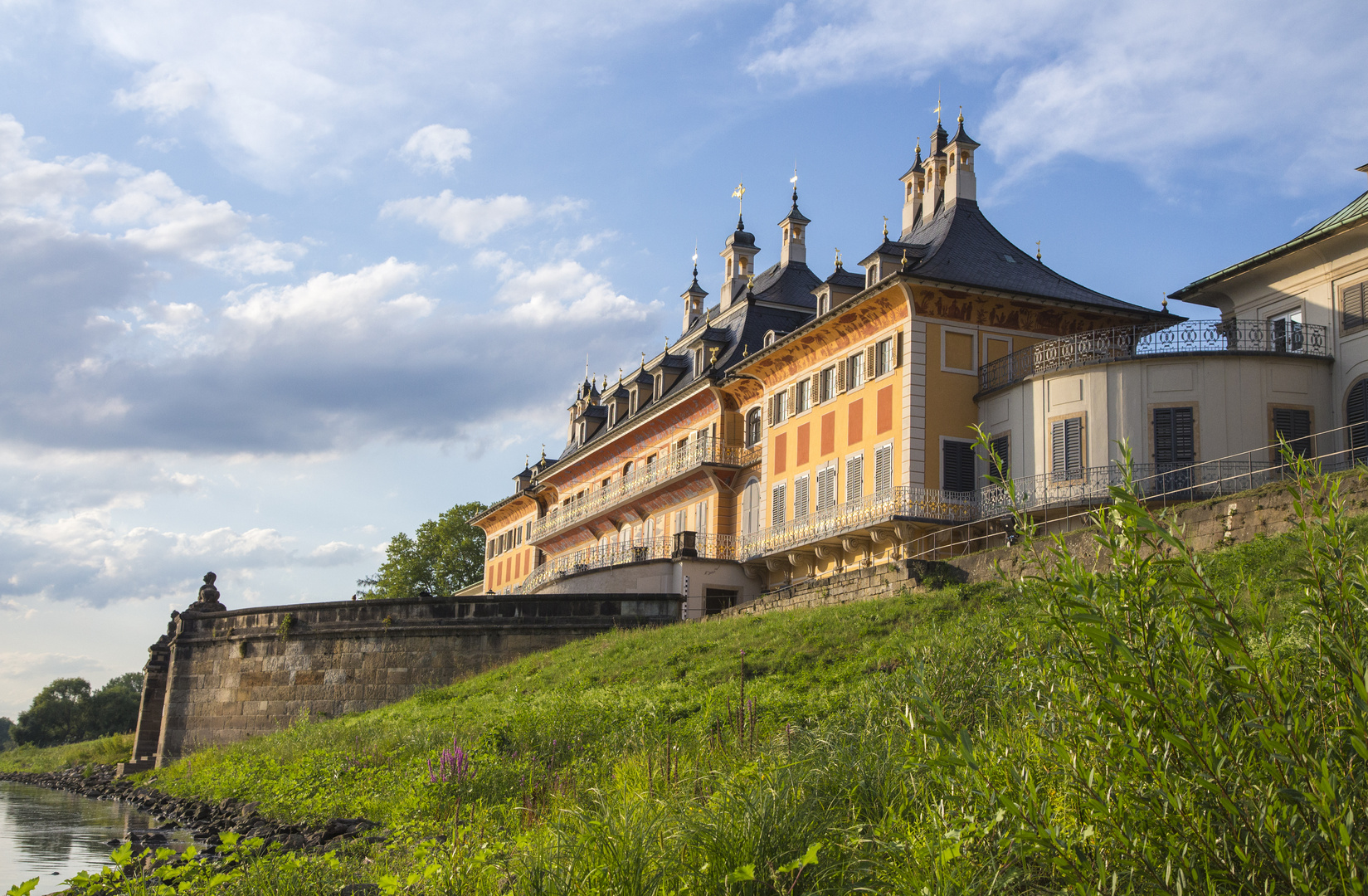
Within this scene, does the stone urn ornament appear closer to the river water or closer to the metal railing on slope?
the river water

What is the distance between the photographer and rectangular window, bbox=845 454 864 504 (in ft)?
109

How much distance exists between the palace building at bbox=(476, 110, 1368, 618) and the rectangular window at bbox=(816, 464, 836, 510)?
68mm

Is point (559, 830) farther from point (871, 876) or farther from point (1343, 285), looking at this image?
point (1343, 285)

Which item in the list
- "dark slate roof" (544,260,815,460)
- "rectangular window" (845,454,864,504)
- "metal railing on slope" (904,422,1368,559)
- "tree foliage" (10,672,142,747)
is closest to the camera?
"metal railing on slope" (904,422,1368,559)

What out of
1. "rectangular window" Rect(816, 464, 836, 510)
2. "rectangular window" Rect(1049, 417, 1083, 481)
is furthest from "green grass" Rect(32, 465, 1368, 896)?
"rectangular window" Rect(816, 464, 836, 510)

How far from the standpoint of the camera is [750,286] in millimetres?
48531

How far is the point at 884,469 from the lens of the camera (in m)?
32.2

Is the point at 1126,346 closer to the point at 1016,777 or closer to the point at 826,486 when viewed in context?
the point at 826,486

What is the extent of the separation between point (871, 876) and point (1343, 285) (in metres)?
24.0

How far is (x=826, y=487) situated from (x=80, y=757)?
30694 millimetres

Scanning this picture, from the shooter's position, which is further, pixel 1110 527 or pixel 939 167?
pixel 939 167

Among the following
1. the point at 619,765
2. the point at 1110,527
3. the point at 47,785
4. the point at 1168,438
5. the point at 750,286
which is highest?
the point at 750,286

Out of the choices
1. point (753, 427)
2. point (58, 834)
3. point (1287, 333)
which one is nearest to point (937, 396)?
point (1287, 333)

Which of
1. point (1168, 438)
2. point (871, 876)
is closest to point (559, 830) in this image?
point (871, 876)
